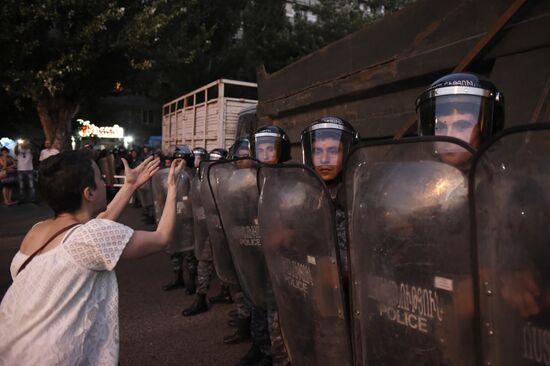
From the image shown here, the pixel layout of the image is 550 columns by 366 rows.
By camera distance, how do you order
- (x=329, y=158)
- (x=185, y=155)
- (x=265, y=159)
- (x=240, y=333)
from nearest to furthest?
(x=329, y=158) < (x=265, y=159) < (x=240, y=333) < (x=185, y=155)

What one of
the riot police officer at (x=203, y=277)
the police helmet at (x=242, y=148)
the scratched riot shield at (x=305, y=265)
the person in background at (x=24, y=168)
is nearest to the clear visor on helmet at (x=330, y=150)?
the scratched riot shield at (x=305, y=265)

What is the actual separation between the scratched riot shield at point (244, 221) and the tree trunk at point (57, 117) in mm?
13388

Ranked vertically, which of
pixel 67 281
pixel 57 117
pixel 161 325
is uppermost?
pixel 57 117

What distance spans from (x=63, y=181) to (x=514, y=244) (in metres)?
1.68

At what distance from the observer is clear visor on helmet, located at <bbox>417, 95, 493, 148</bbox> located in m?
1.97

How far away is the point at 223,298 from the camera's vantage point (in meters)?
5.43

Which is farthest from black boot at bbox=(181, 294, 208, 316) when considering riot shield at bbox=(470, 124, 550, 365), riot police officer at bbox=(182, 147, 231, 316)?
riot shield at bbox=(470, 124, 550, 365)

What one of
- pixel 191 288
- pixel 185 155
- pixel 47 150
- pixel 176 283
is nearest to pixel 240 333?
pixel 191 288

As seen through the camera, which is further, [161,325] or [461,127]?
[161,325]

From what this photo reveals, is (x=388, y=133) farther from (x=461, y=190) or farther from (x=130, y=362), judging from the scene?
(x=130, y=362)

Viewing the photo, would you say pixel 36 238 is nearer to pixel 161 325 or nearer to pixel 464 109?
pixel 464 109

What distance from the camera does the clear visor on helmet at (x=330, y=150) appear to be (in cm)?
263

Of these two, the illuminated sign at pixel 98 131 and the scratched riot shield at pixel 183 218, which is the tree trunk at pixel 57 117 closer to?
the scratched riot shield at pixel 183 218

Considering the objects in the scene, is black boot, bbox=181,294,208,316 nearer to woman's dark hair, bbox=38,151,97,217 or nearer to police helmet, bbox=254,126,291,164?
police helmet, bbox=254,126,291,164
